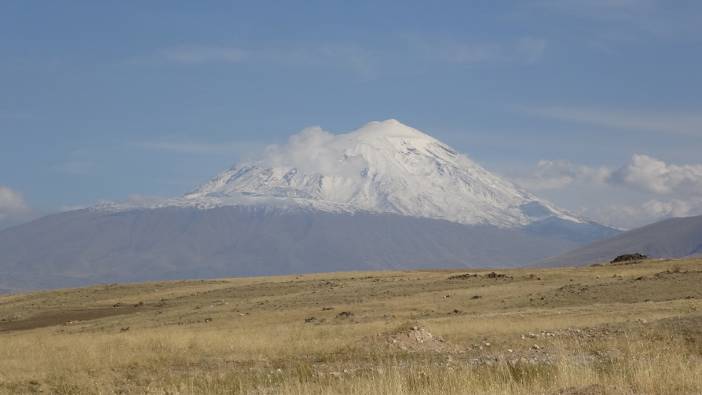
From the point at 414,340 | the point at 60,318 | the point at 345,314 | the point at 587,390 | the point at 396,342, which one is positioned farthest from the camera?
the point at 60,318

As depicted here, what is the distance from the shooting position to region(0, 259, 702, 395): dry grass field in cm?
1805

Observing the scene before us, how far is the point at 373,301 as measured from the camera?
52094 mm

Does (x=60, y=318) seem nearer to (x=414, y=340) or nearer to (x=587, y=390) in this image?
(x=414, y=340)

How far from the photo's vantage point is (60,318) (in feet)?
192

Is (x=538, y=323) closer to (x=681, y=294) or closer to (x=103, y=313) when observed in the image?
(x=681, y=294)

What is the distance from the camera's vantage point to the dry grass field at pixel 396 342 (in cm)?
1805

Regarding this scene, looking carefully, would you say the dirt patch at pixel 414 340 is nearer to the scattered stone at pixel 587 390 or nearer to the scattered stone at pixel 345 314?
the scattered stone at pixel 587 390

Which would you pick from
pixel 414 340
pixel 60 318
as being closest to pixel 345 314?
pixel 414 340

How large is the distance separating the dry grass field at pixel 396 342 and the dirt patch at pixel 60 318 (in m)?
0.21

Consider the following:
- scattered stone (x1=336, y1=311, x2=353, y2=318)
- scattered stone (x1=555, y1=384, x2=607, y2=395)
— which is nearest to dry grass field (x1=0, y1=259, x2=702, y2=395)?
scattered stone (x1=555, y1=384, x2=607, y2=395)

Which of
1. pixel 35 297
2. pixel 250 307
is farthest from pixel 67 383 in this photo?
pixel 35 297

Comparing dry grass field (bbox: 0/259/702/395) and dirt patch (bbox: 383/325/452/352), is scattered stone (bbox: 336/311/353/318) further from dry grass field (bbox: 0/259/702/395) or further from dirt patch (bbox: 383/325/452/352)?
dirt patch (bbox: 383/325/452/352)

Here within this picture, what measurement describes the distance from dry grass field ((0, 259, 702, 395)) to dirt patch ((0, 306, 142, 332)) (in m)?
0.21

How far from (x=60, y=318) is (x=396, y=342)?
36756 mm
